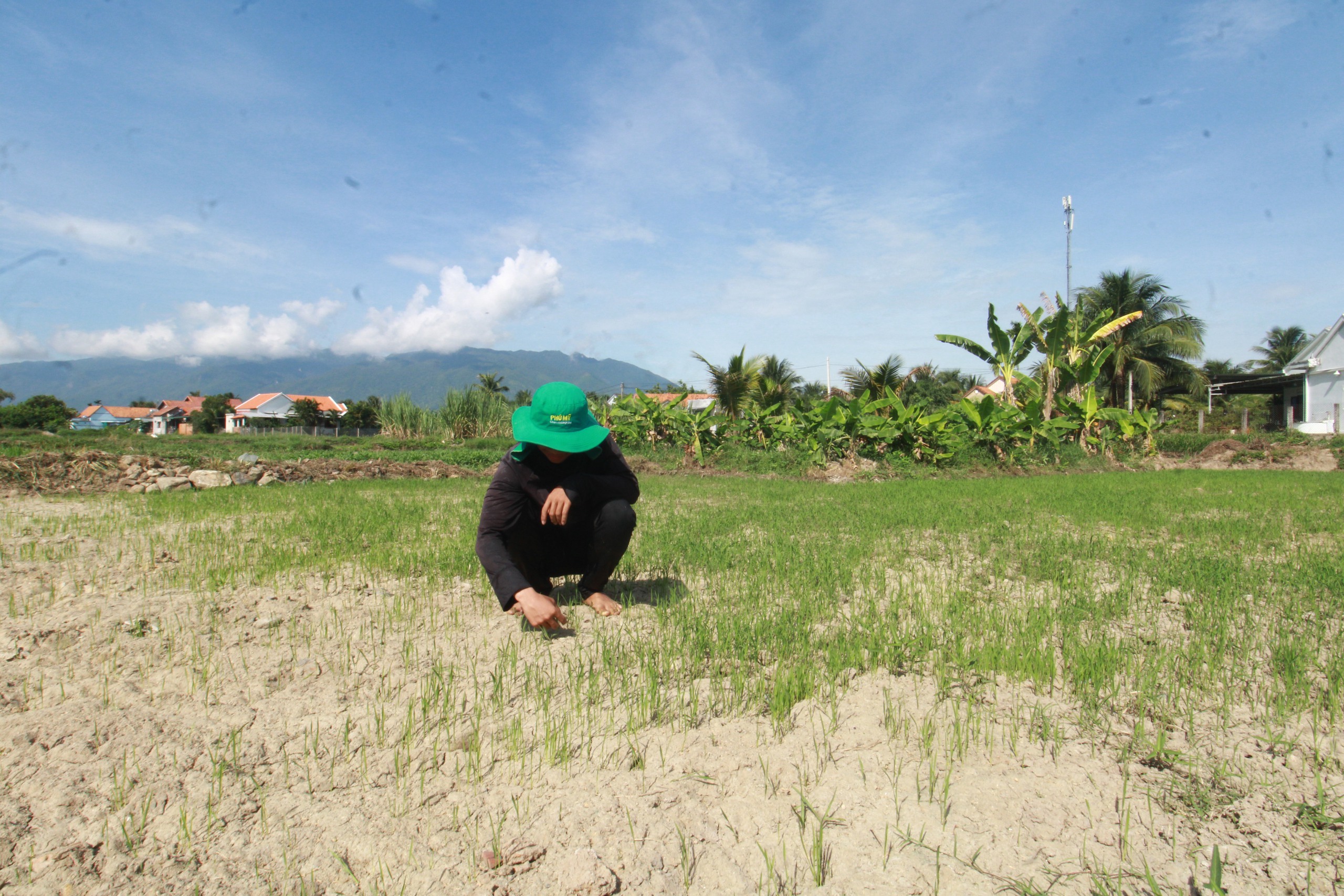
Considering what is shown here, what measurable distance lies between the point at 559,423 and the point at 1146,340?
31.2 metres

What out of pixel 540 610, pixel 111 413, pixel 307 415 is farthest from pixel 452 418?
pixel 111 413

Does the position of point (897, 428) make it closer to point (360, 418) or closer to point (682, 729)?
point (682, 729)

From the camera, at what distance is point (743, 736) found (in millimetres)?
2021

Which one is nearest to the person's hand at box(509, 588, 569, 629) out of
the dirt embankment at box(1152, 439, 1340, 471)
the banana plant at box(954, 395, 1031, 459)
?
the banana plant at box(954, 395, 1031, 459)

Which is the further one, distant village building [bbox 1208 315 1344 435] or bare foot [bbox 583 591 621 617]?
distant village building [bbox 1208 315 1344 435]

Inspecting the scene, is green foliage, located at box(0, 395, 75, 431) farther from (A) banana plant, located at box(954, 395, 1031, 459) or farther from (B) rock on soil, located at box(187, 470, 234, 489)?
(A) banana plant, located at box(954, 395, 1031, 459)

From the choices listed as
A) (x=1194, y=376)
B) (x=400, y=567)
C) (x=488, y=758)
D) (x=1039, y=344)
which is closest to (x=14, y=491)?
(x=400, y=567)

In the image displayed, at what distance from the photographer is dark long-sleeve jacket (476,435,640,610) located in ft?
9.15

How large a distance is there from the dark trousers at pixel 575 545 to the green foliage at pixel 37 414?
24830 millimetres

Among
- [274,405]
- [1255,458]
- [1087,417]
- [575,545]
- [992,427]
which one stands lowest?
[1255,458]

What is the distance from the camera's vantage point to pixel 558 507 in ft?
9.00

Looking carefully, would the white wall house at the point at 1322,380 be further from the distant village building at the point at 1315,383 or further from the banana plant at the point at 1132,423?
the banana plant at the point at 1132,423

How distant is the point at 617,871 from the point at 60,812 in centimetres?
134

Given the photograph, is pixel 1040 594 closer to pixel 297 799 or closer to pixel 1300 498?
pixel 297 799
